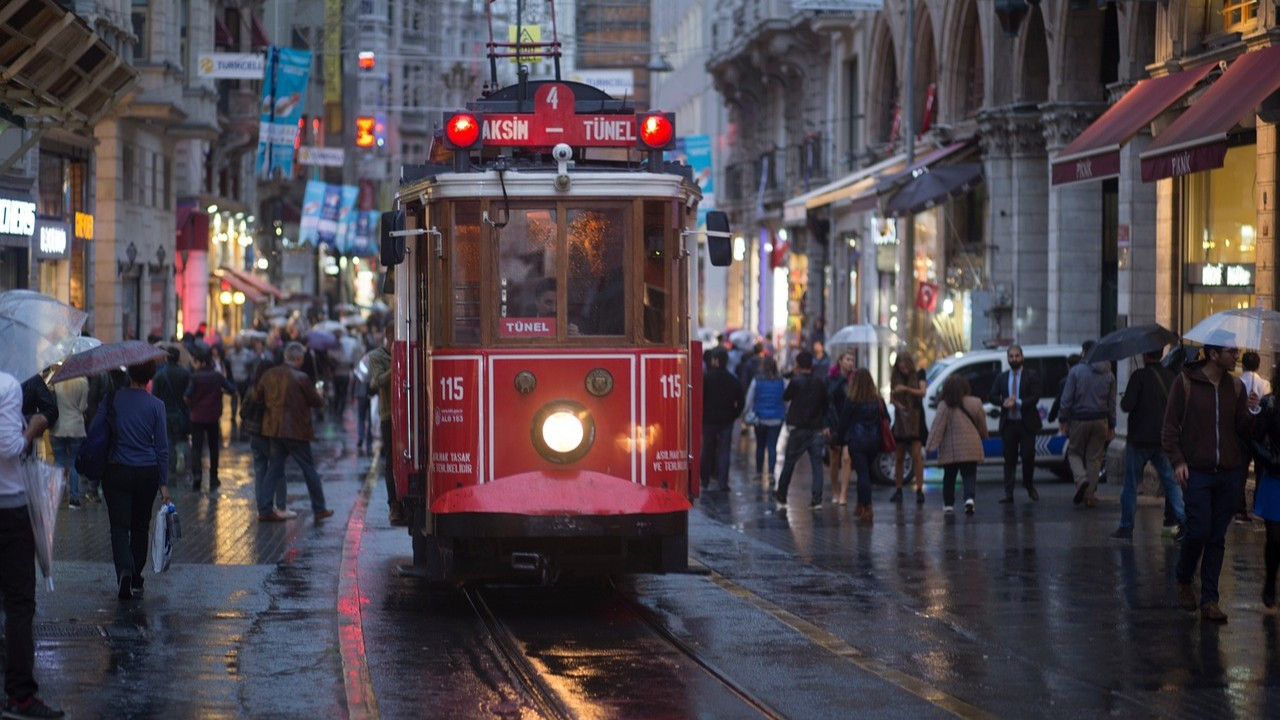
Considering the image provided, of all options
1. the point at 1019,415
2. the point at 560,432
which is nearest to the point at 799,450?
the point at 1019,415

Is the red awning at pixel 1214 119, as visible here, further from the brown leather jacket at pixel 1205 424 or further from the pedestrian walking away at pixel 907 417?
the brown leather jacket at pixel 1205 424

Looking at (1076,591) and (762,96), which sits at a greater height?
(762,96)

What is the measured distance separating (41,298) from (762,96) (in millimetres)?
41150

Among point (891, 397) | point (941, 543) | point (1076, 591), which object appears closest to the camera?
point (1076, 591)

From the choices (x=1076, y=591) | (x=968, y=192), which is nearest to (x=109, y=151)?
(x=968, y=192)

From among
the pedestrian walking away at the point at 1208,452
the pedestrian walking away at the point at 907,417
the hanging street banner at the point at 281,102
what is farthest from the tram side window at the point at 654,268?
the hanging street banner at the point at 281,102

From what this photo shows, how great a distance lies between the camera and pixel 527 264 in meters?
12.5

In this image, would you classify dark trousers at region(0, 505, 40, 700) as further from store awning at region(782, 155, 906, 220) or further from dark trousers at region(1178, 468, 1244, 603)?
store awning at region(782, 155, 906, 220)

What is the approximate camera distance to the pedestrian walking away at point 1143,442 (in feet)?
57.7

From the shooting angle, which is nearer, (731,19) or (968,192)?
(968,192)

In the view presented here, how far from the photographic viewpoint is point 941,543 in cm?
1784

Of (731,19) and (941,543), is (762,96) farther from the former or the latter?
(941,543)

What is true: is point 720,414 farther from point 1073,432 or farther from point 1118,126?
point 1118,126

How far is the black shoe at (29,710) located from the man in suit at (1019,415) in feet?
47.8
